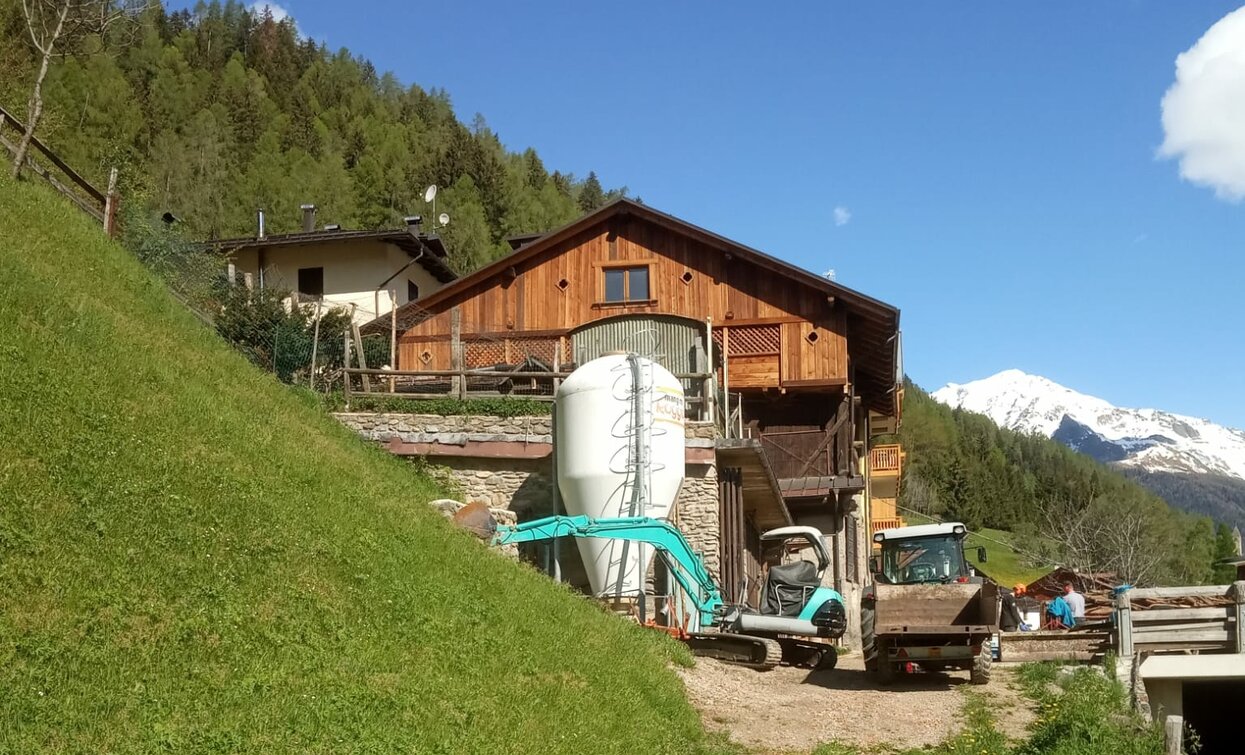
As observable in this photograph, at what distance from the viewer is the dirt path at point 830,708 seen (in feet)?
40.9

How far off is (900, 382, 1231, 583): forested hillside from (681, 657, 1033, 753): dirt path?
4570 centimetres

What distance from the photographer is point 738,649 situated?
691 inches

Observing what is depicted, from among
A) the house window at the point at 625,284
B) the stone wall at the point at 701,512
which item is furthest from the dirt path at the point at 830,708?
the house window at the point at 625,284

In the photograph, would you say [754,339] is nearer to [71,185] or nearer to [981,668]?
[981,668]

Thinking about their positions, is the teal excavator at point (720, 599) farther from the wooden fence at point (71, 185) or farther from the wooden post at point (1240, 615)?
the wooden fence at point (71, 185)

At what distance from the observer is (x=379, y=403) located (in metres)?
23.1

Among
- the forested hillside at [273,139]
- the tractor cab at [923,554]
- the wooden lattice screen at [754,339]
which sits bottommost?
the tractor cab at [923,554]

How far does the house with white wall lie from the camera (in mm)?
40469

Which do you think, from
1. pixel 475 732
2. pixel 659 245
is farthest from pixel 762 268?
pixel 475 732

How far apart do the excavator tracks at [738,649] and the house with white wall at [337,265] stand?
2484cm

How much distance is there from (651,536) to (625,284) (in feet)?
45.4

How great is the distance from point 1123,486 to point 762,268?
97818 millimetres

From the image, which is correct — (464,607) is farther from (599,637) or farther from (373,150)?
(373,150)

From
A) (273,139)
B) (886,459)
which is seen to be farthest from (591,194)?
(886,459)
